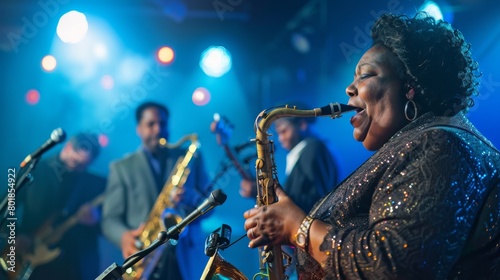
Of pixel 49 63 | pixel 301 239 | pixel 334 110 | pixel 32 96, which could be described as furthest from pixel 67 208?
pixel 301 239

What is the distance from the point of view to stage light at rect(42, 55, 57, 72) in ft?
28.1

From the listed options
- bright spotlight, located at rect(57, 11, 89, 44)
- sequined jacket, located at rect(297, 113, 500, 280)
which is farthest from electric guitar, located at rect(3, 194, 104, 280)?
sequined jacket, located at rect(297, 113, 500, 280)

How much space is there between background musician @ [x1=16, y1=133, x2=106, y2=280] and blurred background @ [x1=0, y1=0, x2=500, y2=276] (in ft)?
1.22

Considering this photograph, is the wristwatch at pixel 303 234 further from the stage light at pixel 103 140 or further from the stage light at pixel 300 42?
the stage light at pixel 103 140

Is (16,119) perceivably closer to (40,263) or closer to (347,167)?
(40,263)

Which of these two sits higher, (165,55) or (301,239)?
(165,55)

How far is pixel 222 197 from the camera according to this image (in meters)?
2.62

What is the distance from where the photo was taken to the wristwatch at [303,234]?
2188mm

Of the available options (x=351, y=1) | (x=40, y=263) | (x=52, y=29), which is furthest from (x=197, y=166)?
(x=52, y=29)

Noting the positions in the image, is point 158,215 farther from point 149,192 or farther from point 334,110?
point 334,110

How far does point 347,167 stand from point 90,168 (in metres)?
3.96

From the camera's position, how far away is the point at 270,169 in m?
2.94

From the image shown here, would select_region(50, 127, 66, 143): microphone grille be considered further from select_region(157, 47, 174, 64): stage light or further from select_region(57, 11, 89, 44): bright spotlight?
select_region(157, 47, 174, 64): stage light

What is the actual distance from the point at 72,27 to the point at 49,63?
2.52ft
